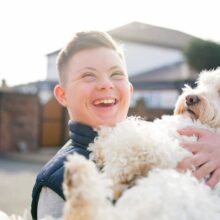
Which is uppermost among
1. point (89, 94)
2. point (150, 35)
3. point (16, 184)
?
point (89, 94)

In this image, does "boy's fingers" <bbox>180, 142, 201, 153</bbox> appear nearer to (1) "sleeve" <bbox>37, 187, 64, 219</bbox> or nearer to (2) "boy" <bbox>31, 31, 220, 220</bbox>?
(2) "boy" <bbox>31, 31, 220, 220</bbox>

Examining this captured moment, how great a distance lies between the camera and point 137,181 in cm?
165

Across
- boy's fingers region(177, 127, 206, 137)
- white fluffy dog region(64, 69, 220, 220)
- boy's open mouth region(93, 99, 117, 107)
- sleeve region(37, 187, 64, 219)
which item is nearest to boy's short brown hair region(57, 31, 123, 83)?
boy's open mouth region(93, 99, 117, 107)

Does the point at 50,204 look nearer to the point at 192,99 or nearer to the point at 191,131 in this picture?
the point at 191,131

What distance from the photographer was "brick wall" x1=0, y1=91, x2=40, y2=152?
1891cm

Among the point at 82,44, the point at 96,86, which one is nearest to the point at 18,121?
the point at 82,44

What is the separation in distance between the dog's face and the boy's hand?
13.0 inches

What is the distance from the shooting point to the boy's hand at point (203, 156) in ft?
6.06

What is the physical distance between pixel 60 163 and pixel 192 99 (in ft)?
3.53

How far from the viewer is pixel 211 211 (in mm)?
1560

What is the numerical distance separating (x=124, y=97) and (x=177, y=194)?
0.95m

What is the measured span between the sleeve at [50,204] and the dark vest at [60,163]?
3 centimetres

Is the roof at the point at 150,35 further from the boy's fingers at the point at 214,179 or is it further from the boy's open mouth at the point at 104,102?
the boy's fingers at the point at 214,179

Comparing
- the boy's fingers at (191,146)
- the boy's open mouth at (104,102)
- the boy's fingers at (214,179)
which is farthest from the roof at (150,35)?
the boy's fingers at (214,179)
